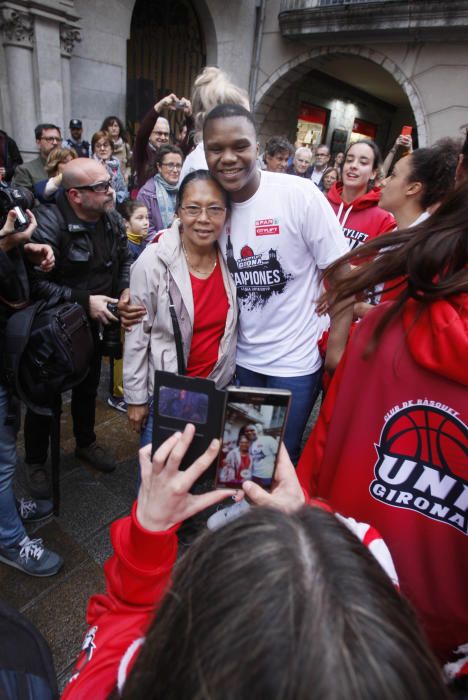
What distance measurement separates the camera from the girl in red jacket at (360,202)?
3.07m

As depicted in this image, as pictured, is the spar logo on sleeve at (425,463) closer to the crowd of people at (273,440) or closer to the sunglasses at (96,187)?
the crowd of people at (273,440)

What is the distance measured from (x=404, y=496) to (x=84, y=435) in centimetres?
228

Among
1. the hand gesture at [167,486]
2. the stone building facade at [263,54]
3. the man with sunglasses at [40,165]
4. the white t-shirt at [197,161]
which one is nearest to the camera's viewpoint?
the hand gesture at [167,486]

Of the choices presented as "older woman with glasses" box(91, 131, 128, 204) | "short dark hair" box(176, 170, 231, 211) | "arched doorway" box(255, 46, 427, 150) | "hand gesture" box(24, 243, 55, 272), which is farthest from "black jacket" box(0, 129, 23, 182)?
"arched doorway" box(255, 46, 427, 150)

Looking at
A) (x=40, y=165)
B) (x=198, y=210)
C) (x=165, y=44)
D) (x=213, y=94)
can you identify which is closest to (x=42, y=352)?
(x=198, y=210)

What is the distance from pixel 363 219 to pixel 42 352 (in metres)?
2.46

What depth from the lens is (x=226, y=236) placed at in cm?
197

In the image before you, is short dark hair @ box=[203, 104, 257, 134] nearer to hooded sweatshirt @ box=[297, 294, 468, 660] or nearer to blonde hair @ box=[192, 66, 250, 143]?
blonde hair @ box=[192, 66, 250, 143]

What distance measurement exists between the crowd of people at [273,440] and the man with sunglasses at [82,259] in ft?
0.04

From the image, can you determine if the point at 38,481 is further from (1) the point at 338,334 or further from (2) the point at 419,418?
(2) the point at 419,418

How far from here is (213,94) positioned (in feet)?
6.92

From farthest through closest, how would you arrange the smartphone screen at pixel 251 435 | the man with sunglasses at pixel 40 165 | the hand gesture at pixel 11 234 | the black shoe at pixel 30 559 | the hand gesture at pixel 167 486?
the man with sunglasses at pixel 40 165 → the black shoe at pixel 30 559 → the hand gesture at pixel 11 234 → the smartphone screen at pixel 251 435 → the hand gesture at pixel 167 486

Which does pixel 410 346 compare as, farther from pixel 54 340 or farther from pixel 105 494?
pixel 105 494

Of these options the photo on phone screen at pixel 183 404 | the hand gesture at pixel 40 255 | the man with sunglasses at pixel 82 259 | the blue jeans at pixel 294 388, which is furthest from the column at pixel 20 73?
the photo on phone screen at pixel 183 404
